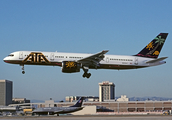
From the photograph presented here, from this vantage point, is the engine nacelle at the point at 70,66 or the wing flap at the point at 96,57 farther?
the engine nacelle at the point at 70,66

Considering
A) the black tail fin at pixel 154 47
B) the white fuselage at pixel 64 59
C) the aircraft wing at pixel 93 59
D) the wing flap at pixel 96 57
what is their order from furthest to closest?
the black tail fin at pixel 154 47 → the aircraft wing at pixel 93 59 → the wing flap at pixel 96 57 → the white fuselage at pixel 64 59

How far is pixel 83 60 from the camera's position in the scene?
60.2 m

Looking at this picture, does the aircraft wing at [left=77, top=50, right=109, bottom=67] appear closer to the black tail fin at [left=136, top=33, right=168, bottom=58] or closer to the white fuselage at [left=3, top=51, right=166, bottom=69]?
the white fuselage at [left=3, top=51, right=166, bottom=69]

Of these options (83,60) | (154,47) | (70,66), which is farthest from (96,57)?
(154,47)

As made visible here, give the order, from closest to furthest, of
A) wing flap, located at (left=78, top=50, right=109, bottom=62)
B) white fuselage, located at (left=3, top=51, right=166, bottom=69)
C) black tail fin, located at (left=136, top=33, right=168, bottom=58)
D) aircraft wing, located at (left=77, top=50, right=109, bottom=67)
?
white fuselage, located at (left=3, top=51, right=166, bottom=69)
wing flap, located at (left=78, top=50, right=109, bottom=62)
aircraft wing, located at (left=77, top=50, right=109, bottom=67)
black tail fin, located at (left=136, top=33, right=168, bottom=58)

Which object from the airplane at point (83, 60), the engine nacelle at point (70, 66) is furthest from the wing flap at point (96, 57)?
the engine nacelle at point (70, 66)

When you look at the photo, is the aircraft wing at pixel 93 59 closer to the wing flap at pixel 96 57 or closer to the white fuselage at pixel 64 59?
the wing flap at pixel 96 57

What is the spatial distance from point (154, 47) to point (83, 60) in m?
18.6

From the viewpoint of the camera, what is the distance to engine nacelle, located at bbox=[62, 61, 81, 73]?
59188mm

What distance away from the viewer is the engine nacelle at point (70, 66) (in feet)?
194

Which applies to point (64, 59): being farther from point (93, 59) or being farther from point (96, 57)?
point (96, 57)

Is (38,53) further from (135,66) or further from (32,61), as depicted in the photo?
(135,66)

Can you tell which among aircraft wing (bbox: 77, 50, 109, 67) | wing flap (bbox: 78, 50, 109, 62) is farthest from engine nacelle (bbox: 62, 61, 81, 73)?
wing flap (bbox: 78, 50, 109, 62)

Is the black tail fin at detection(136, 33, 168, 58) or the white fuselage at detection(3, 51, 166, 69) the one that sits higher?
the black tail fin at detection(136, 33, 168, 58)
